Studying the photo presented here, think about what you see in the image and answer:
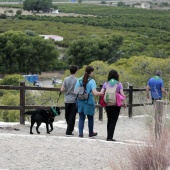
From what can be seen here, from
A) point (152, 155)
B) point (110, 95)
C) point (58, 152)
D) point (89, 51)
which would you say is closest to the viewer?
point (152, 155)

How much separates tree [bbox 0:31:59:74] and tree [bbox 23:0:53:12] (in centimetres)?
10678

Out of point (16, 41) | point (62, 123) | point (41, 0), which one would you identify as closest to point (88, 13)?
point (41, 0)

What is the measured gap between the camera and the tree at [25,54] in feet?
244

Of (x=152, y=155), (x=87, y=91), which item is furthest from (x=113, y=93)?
(x=152, y=155)

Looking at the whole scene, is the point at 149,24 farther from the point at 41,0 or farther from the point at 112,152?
the point at 112,152

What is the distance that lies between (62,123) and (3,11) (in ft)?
550

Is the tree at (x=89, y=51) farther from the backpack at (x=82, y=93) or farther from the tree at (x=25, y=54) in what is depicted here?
the backpack at (x=82, y=93)

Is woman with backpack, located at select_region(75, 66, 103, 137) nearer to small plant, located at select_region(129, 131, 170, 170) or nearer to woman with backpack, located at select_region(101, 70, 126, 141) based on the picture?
woman with backpack, located at select_region(101, 70, 126, 141)

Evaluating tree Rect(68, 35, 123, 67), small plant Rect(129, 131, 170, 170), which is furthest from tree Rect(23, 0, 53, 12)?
small plant Rect(129, 131, 170, 170)

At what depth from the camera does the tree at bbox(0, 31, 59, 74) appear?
2928 inches

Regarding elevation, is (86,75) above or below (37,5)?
above

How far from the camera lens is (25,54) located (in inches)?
2972

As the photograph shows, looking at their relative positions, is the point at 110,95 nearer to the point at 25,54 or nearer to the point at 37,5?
the point at 25,54

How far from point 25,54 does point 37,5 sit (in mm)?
115025
